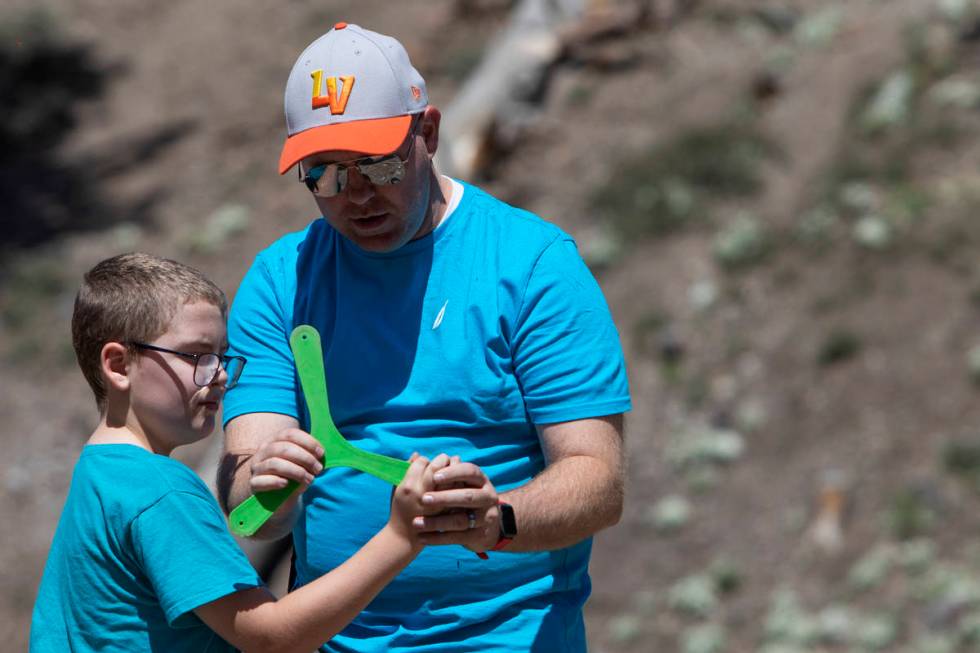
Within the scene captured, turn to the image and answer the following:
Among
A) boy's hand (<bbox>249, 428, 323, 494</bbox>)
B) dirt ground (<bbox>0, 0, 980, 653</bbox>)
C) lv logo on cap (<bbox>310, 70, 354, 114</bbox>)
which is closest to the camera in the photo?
boy's hand (<bbox>249, 428, 323, 494</bbox>)

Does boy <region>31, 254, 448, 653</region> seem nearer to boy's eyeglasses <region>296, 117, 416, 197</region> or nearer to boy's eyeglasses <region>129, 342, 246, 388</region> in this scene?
boy's eyeglasses <region>129, 342, 246, 388</region>

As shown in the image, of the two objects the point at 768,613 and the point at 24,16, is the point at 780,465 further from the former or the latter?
the point at 24,16

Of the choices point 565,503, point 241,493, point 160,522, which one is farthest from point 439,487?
point 241,493

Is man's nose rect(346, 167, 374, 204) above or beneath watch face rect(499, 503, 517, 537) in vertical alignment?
above

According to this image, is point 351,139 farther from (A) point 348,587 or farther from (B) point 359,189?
(A) point 348,587

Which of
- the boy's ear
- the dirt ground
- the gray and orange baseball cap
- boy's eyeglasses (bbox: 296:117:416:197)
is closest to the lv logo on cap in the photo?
the gray and orange baseball cap

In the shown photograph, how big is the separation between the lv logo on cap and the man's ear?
0.63 ft

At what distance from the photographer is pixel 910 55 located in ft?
36.4

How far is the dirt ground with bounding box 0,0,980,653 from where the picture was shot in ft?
26.0

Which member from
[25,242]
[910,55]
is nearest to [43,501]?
[25,242]

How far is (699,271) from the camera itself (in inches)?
408

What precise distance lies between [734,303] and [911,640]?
346 cm

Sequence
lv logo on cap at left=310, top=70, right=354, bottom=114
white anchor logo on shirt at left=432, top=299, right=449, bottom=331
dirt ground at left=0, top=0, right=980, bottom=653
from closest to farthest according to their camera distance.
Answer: lv logo on cap at left=310, top=70, right=354, bottom=114
white anchor logo on shirt at left=432, top=299, right=449, bottom=331
dirt ground at left=0, top=0, right=980, bottom=653

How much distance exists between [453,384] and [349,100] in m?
0.58
